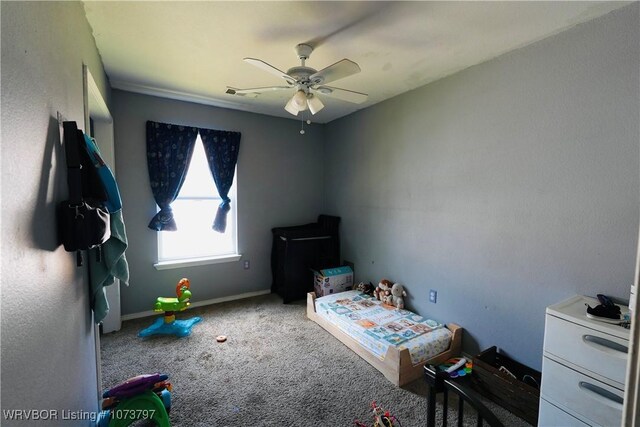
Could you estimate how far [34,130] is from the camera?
93cm

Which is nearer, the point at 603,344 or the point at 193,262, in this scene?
the point at 603,344

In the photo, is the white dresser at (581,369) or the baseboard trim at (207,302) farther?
the baseboard trim at (207,302)

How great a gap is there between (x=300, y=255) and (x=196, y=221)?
4.55 ft

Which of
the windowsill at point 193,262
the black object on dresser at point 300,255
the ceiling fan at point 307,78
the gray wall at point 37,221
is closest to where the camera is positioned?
the gray wall at point 37,221

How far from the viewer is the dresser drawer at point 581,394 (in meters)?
1.38

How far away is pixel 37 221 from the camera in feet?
3.06

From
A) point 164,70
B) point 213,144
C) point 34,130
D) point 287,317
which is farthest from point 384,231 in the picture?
point 34,130

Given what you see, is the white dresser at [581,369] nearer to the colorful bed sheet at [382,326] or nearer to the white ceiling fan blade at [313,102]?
the colorful bed sheet at [382,326]

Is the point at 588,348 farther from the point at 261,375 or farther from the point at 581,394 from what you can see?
the point at 261,375

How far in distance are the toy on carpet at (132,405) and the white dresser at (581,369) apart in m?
2.21

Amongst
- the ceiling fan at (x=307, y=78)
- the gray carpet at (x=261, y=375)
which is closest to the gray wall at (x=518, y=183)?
the gray carpet at (x=261, y=375)

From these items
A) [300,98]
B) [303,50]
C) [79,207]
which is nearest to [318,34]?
[303,50]

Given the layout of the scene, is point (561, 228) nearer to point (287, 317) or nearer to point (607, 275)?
point (607, 275)

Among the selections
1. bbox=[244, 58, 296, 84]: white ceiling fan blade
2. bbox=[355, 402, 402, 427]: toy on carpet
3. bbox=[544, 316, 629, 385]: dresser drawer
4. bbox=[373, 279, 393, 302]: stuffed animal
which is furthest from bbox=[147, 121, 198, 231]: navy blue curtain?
bbox=[544, 316, 629, 385]: dresser drawer
